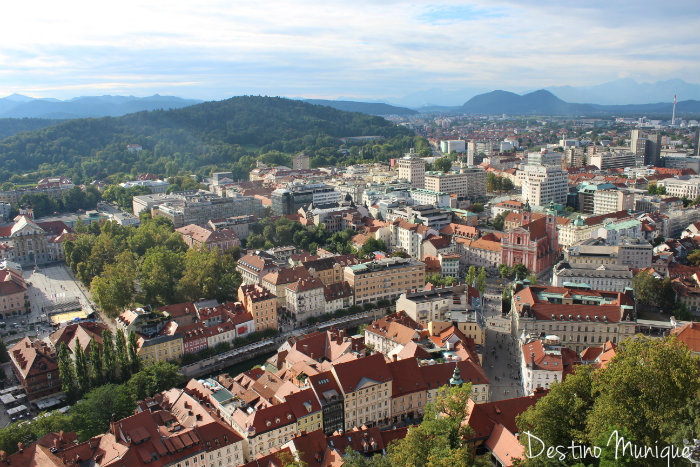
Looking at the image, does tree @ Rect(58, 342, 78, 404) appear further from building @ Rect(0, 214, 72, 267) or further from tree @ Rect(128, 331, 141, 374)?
building @ Rect(0, 214, 72, 267)

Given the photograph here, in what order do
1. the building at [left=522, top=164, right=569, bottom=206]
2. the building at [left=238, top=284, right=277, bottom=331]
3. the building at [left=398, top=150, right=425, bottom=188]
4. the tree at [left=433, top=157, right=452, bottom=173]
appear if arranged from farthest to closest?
the tree at [left=433, top=157, right=452, bottom=173]
the building at [left=398, top=150, right=425, bottom=188]
the building at [left=522, top=164, right=569, bottom=206]
the building at [left=238, top=284, right=277, bottom=331]

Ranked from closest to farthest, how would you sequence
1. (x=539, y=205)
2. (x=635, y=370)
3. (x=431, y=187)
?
(x=635, y=370) < (x=539, y=205) < (x=431, y=187)

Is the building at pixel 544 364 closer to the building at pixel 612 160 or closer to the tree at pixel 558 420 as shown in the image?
the tree at pixel 558 420

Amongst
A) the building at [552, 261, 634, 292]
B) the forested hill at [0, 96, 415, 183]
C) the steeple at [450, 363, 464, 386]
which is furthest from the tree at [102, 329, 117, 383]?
the forested hill at [0, 96, 415, 183]

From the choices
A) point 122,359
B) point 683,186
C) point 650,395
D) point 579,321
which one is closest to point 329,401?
point 122,359

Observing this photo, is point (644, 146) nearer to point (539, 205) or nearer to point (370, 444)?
point (539, 205)

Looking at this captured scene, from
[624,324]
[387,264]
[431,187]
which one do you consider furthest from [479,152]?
[624,324]

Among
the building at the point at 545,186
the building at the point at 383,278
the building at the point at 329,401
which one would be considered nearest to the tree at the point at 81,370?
the building at the point at 329,401
